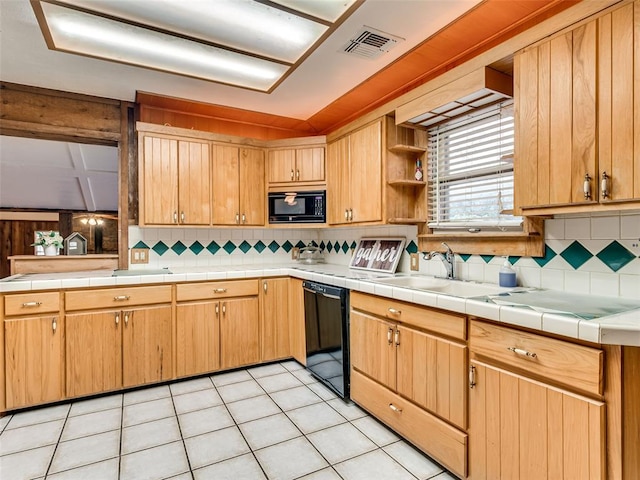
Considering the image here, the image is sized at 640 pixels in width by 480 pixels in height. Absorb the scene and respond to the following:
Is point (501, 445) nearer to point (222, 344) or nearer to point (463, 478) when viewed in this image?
point (463, 478)

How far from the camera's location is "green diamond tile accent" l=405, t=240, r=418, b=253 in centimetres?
283

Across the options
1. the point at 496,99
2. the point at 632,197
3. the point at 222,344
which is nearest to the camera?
the point at 632,197

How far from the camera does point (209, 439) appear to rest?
2090 millimetres

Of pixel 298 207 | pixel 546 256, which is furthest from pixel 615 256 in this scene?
pixel 298 207

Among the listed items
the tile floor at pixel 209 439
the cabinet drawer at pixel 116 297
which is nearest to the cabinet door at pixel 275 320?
the tile floor at pixel 209 439

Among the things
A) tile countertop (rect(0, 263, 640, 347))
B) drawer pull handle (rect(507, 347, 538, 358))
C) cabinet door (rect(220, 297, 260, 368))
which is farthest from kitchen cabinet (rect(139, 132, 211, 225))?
drawer pull handle (rect(507, 347, 538, 358))

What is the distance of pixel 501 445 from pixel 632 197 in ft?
3.74

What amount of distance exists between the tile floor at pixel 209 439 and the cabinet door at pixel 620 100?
158cm

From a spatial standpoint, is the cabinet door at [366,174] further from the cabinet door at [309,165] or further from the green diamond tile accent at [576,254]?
the green diamond tile accent at [576,254]

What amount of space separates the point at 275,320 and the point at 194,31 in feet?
7.82

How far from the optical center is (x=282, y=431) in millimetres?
2170

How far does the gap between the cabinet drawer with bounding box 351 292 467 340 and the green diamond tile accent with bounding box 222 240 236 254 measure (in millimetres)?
1749

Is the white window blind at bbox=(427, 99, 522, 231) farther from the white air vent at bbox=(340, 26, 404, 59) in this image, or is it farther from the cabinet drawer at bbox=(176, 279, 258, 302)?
the cabinet drawer at bbox=(176, 279, 258, 302)

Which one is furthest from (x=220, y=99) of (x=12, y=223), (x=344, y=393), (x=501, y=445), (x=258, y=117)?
(x=12, y=223)
